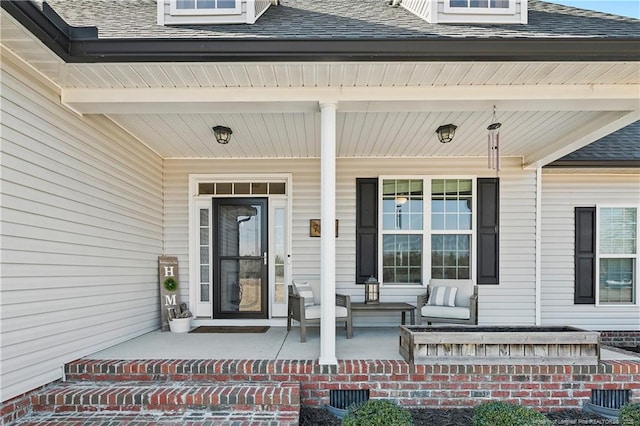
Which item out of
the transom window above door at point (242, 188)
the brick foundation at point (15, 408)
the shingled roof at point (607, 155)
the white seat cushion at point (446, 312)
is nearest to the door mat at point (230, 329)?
the transom window above door at point (242, 188)

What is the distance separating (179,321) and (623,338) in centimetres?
656

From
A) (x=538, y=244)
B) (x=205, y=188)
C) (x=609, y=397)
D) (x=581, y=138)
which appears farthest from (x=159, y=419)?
(x=538, y=244)

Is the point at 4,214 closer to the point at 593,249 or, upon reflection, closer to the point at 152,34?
the point at 152,34

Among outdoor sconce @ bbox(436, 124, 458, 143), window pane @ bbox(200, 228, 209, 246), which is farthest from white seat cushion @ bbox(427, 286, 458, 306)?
window pane @ bbox(200, 228, 209, 246)

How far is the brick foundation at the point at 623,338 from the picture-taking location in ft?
19.5

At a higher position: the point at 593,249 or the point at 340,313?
the point at 593,249

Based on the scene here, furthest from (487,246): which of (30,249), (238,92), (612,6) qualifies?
(30,249)

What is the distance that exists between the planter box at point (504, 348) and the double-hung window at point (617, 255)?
310 centimetres

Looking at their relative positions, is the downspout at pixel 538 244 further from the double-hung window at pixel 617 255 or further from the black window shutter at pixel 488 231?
the double-hung window at pixel 617 255

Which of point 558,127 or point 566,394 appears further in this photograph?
point 558,127

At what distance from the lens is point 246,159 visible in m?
6.01

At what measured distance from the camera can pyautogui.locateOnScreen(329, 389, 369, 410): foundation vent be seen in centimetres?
367

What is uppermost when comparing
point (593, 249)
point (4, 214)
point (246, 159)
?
point (246, 159)

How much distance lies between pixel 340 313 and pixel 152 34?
3.54 m
